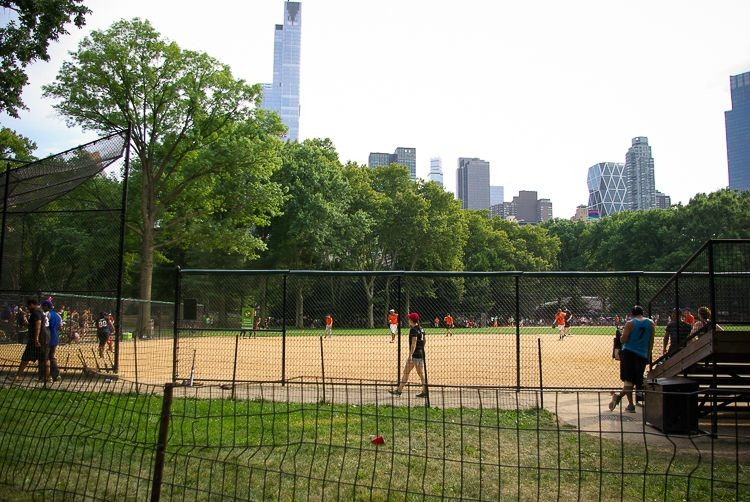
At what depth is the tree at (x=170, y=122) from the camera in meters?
30.9

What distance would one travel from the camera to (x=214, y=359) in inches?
541

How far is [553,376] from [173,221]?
27.8m

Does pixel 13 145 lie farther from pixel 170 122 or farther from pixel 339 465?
pixel 339 465

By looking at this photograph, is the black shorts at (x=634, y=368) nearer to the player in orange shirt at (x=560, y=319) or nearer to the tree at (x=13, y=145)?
the player in orange shirt at (x=560, y=319)

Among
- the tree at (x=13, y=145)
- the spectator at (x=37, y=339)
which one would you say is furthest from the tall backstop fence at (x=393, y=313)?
the tree at (x=13, y=145)

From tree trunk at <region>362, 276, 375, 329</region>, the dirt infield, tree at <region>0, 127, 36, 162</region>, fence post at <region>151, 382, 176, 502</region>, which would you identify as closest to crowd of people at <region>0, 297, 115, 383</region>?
the dirt infield

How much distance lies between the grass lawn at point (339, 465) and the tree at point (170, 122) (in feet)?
90.5

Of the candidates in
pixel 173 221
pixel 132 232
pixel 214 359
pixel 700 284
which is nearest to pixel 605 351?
pixel 700 284

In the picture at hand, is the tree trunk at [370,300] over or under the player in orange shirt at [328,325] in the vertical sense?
over

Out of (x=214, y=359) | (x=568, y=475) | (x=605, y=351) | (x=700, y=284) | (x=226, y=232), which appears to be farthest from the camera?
(x=226, y=232)

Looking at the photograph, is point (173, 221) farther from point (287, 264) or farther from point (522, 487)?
point (522, 487)

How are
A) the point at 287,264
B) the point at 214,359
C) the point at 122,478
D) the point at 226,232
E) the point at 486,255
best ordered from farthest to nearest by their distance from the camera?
the point at 486,255 → the point at 287,264 → the point at 226,232 → the point at 214,359 → the point at 122,478

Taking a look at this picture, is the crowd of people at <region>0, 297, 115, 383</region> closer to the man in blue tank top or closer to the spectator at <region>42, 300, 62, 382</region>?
the spectator at <region>42, 300, 62, 382</region>

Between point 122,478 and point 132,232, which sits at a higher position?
point 132,232
